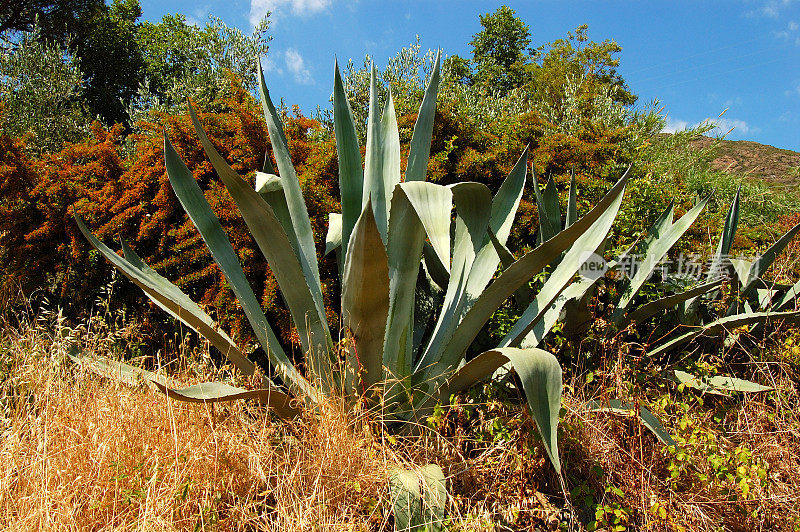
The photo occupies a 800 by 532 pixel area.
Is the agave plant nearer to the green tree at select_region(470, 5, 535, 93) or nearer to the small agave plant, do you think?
the small agave plant

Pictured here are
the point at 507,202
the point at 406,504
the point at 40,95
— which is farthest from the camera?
the point at 40,95

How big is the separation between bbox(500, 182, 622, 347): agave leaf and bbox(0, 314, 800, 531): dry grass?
301mm

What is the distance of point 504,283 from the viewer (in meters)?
1.77

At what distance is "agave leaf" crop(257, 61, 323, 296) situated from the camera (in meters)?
2.18

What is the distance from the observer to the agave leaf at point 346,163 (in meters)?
2.21

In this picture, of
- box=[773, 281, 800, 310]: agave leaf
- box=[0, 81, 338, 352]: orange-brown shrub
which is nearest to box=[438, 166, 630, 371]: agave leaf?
box=[0, 81, 338, 352]: orange-brown shrub

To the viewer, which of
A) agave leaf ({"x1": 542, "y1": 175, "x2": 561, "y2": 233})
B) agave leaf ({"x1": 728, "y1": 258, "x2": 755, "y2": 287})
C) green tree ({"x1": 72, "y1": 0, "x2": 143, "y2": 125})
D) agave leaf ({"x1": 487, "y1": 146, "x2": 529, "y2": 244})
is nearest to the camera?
agave leaf ({"x1": 487, "y1": 146, "x2": 529, "y2": 244})

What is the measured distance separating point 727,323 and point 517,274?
4.88 feet

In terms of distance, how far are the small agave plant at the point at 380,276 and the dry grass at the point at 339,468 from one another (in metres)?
0.16

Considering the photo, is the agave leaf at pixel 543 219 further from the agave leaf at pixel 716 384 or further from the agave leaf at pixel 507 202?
the agave leaf at pixel 716 384

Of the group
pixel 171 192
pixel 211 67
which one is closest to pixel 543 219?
pixel 171 192

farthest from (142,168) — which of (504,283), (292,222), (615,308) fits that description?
(615,308)

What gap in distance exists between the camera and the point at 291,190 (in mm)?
2244

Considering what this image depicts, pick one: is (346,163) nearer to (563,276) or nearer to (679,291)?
(563,276)
